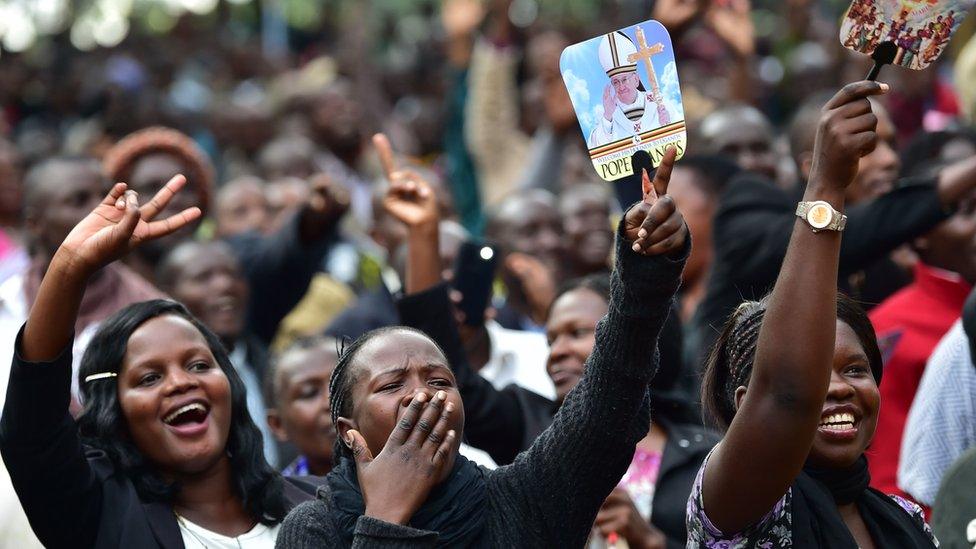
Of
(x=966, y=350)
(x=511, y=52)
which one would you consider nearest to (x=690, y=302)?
(x=966, y=350)

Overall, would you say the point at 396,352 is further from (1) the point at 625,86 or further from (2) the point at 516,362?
(2) the point at 516,362

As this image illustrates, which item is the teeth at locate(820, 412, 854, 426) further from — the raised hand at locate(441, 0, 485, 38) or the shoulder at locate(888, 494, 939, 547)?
the raised hand at locate(441, 0, 485, 38)

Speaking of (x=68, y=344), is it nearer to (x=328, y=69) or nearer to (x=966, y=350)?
(x=966, y=350)

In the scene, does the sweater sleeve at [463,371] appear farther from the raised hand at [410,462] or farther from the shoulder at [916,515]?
the shoulder at [916,515]

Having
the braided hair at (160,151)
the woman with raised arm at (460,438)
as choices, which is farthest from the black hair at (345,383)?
the braided hair at (160,151)

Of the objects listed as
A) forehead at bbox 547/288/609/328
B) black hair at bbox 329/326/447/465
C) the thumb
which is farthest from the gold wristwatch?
forehead at bbox 547/288/609/328

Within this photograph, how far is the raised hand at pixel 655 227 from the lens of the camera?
302 cm

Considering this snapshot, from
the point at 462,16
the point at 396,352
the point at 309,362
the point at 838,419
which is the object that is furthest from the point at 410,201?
the point at 462,16

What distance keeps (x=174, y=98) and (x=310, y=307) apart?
6242mm

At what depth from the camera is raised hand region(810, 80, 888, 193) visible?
2945mm

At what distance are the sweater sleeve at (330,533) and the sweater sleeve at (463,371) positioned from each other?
1356 mm

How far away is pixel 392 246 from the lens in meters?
7.70

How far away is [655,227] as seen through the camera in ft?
9.93

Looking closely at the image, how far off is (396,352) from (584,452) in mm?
506
